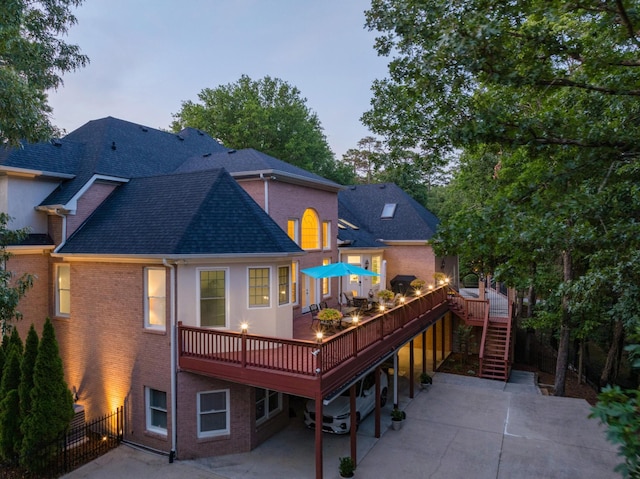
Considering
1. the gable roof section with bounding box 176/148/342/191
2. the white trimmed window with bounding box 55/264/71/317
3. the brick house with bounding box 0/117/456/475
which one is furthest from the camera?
the gable roof section with bounding box 176/148/342/191

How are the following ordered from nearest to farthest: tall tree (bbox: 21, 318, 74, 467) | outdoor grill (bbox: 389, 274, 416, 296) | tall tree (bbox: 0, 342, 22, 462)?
tall tree (bbox: 21, 318, 74, 467) < tall tree (bbox: 0, 342, 22, 462) < outdoor grill (bbox: 389, 274, 416, 296)

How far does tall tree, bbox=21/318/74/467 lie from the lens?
9617 millimetres

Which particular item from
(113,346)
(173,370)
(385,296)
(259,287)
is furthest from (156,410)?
(385,296)

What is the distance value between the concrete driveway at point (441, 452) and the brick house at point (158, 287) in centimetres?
68

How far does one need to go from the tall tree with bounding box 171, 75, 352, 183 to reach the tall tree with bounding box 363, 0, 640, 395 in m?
26.2

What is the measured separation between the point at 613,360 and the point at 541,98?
17.5 metres

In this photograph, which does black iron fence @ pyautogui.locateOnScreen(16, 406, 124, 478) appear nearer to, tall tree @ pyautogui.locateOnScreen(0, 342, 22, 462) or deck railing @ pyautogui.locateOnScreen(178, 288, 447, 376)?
tall tree @ pyautogui.locateOnScreen(0, 342, 22, 462)

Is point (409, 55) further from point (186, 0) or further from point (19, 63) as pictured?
point (186, 0)

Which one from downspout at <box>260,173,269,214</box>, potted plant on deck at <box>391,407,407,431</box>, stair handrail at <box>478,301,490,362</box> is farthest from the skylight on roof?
potted plant on deck at <box>391,407,407,431</box>

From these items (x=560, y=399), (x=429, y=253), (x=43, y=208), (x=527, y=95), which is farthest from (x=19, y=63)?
(x=560, y=399)

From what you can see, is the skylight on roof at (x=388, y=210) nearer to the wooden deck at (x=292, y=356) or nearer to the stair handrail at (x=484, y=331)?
the stair handrail at (x=484, y=331)

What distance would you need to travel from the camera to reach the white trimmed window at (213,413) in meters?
10.6

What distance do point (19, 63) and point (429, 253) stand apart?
2114 centimetres

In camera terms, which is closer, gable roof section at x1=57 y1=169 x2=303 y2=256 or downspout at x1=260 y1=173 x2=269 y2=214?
gable roof section at x1=57 y1=169 x2=303 y2=256
